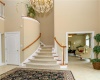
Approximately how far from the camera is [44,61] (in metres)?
7.96

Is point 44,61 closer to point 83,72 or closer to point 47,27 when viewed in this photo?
→ point 83,72

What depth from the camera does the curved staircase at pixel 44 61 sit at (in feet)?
24.8

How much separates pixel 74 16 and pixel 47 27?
8.04 feet

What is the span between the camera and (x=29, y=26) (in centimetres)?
866

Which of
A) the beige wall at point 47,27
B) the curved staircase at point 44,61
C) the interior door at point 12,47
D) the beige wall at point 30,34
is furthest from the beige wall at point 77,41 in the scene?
the interior door at point 12,47

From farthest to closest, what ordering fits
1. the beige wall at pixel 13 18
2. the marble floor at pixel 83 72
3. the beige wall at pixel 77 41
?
the beige wall at pixel 77 41 < the beige wall at pixel 13 18 < the marble floor at pixel 83 72

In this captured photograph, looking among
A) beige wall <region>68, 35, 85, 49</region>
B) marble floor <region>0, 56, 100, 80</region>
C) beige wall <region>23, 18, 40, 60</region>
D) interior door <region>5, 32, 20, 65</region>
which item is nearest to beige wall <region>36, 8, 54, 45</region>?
beige wall <region>23, 18, 40, 60</region>

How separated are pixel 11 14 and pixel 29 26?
1.32m

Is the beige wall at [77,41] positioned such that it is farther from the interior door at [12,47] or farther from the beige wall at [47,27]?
the interior door at [12,47]

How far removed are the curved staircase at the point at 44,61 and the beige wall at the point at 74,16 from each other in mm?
1227

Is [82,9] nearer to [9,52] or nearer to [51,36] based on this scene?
[51,36]

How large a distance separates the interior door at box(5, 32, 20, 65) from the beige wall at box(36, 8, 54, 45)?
8.23 ft

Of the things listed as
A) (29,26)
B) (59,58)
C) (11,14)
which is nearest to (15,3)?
(11,14)

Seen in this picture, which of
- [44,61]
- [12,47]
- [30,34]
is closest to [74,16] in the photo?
[30,34]
